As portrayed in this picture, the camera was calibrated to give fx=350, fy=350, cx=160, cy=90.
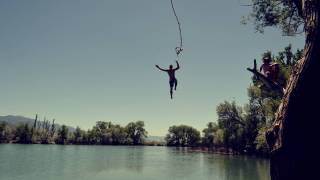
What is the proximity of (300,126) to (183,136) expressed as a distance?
581ft

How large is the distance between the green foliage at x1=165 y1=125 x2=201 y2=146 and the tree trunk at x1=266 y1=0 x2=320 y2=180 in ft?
539

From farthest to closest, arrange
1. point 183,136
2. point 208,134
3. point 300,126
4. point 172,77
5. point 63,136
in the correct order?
1. point 183,136
2. point 63,136
3. point 208,134
4. point 172,77
5. point 300,126

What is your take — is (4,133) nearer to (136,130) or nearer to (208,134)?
(136,130)

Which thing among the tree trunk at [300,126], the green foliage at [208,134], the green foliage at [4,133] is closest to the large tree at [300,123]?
the tree trunk at [300,126]

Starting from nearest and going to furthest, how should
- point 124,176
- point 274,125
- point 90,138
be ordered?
point 274,125, point 124,176, point 90,138

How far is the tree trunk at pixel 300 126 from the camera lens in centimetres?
642

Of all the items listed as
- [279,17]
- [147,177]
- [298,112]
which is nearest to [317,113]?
[298,112]

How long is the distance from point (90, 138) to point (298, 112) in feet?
548

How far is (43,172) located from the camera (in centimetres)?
4628

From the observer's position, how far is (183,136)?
18175cm

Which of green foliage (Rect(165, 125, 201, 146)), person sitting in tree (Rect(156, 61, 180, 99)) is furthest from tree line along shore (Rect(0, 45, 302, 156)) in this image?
person sitting in tree (Rect(156, 61, 180, 99))

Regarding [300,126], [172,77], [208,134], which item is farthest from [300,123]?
[208,134]

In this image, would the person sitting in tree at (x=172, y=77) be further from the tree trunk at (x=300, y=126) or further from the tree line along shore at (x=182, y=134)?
the tree line along shore at (x=182, y=134)

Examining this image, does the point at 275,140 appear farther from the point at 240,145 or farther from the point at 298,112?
the point at 240,145
